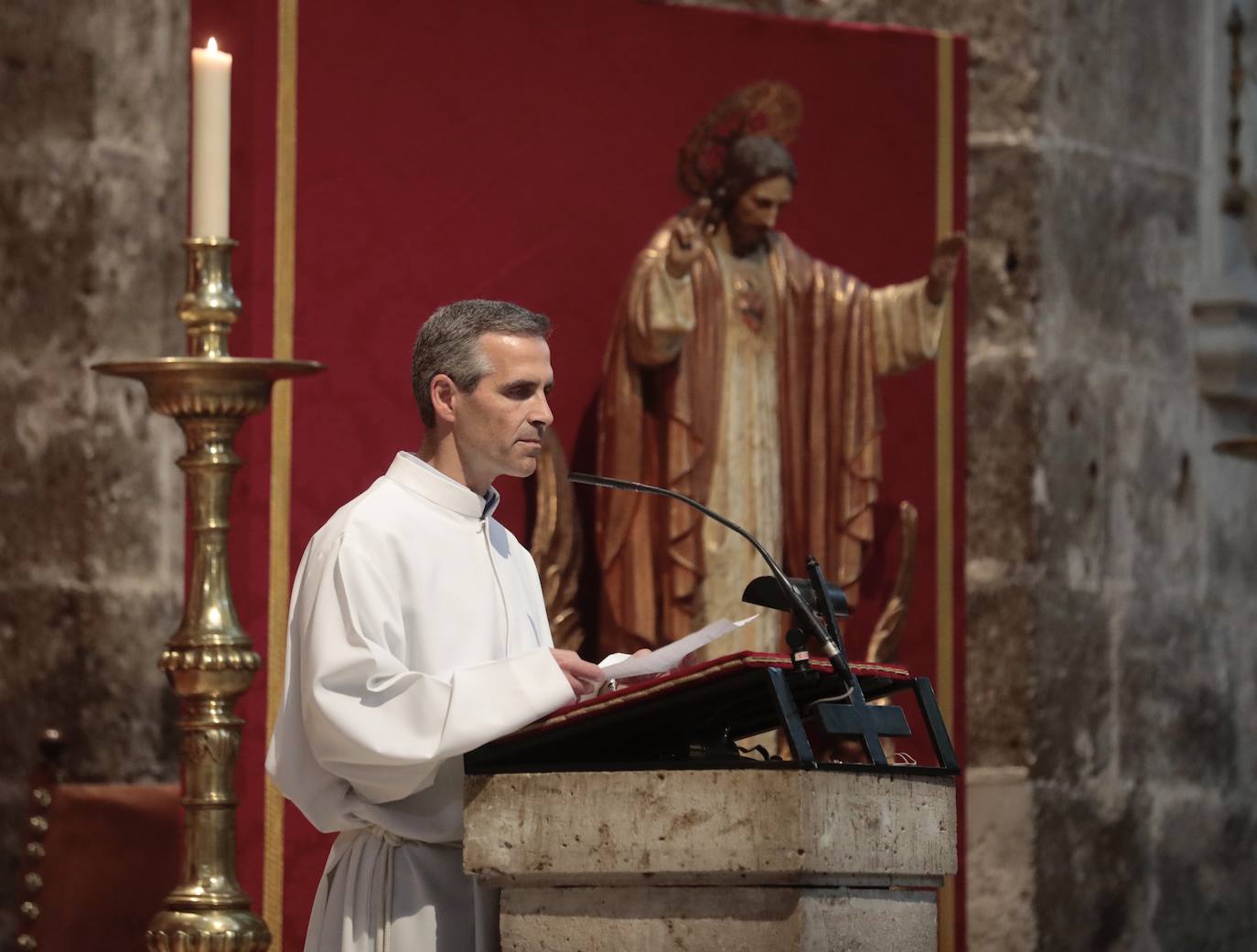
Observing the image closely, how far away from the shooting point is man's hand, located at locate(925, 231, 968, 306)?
19.9ft

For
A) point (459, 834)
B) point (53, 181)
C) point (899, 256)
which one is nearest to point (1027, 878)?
point (899, 256)

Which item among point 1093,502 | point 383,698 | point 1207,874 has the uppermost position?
point 1093,502

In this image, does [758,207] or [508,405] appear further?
[758,207]

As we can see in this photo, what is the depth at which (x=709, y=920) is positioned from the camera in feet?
10.1

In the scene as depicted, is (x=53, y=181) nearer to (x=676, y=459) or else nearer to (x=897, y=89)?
(x=676, y=459)

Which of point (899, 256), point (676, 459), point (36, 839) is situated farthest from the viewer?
point (899, 256)

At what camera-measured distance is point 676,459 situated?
19.8 ft

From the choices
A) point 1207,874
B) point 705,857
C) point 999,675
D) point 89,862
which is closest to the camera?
point 705,857

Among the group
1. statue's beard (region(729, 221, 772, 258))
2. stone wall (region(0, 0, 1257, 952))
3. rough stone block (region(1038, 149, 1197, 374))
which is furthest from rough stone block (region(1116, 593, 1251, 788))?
statue's beard (region(729, 221, 772, 258))

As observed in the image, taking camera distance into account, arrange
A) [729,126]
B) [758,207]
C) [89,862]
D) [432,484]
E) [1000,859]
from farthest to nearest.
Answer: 1. [1000,859]
2. [729,126]
3. [758,207]
4. [89,862]
5. [432,484]

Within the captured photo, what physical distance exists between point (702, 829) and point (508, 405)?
0.87 meters

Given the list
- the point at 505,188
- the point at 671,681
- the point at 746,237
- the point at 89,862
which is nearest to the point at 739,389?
the point at 746,237

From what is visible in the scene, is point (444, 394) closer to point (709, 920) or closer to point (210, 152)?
point (210, 152)

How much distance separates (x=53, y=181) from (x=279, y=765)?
8.93ft
